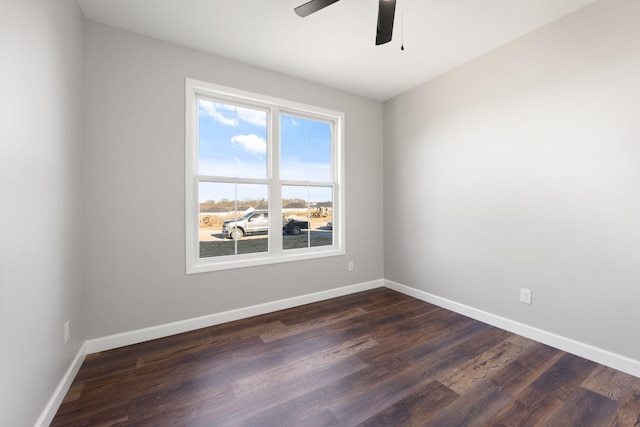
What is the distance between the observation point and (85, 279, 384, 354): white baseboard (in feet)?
7.08

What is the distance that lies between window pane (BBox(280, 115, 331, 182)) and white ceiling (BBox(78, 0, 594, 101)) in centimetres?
62

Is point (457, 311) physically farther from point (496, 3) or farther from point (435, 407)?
point (496, 3)

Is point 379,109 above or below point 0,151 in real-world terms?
above

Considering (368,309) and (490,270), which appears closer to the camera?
(490,270)

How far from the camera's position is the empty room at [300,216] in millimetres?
1465

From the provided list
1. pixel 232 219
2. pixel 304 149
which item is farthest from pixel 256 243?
pixel 304 149

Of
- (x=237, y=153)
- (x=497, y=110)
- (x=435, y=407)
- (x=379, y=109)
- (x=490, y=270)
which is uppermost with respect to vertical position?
(x=379, y=109)

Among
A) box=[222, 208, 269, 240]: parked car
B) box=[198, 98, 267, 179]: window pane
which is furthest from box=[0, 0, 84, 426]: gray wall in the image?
box=[222, 208, 269, 240]: parked car

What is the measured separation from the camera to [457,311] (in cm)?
288

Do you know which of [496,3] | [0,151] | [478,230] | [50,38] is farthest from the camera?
[478,230]

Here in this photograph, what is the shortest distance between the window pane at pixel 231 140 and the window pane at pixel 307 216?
1.53 ft

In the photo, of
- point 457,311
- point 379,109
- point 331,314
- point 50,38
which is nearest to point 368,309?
point 331,314

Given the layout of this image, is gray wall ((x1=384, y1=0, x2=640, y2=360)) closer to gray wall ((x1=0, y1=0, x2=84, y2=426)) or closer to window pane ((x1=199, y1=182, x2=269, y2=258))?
window pane ((x1=199, y1=182, x2=269, y2=258))

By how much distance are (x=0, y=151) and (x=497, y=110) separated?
342 cm
